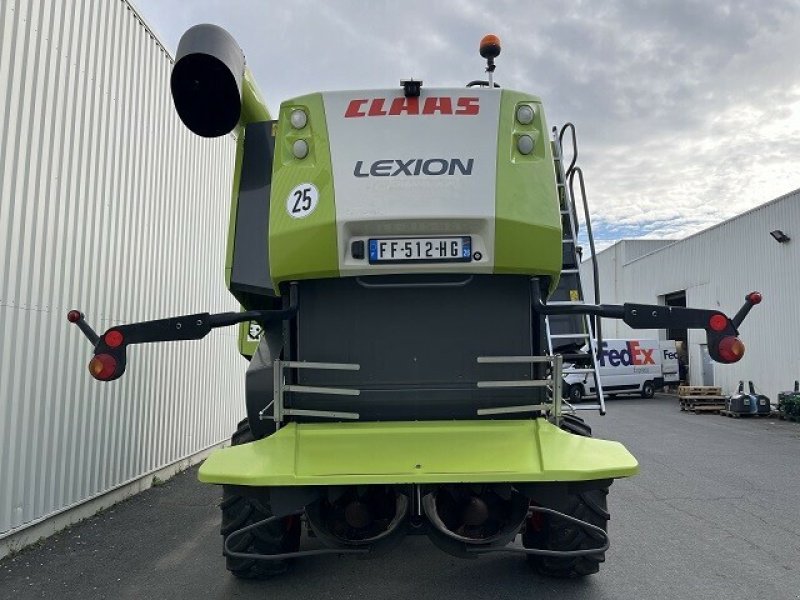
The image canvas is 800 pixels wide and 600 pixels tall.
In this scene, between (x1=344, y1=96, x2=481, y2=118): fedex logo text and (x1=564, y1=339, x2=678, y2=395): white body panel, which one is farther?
(x1=564, y1=339, x2=678, y2=395): white body panel

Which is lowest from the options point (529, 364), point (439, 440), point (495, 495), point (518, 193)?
point (495, 495)

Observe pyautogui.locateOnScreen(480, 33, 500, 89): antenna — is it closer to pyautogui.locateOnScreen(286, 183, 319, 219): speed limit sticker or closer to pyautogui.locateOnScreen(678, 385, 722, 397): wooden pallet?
pyautogui.locateOnScreen(286, 183, 319, 219): speed limit sticker

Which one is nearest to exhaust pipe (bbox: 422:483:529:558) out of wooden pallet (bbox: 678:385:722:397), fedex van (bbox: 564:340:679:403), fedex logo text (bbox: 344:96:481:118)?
fedex logo text (bbox: 344:96:481:118)

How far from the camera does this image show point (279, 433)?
3.65 meters

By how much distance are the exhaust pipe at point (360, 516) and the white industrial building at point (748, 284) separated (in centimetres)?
1122

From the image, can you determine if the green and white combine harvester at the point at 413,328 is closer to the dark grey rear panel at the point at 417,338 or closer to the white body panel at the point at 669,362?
the dark grey rear panel at the point at 417,338

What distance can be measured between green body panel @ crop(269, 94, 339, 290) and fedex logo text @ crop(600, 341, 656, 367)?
76.8 ft

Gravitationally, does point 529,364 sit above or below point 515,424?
above

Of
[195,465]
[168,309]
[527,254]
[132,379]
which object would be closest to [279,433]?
[527,254]

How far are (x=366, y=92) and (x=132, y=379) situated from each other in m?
4.94

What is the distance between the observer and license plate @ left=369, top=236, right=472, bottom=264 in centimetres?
360

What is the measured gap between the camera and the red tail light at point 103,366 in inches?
147

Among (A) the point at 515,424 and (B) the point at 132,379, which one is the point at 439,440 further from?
(B) the point at 132,379

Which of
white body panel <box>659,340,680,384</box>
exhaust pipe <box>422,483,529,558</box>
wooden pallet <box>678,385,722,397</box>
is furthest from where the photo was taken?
white body panel <box>659,340,680,384</box>
